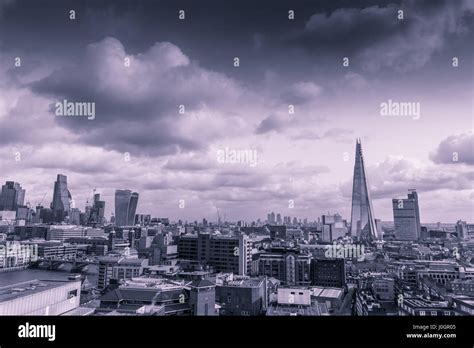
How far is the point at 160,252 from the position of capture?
754 inches

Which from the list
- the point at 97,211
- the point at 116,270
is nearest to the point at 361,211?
the point at 116,270

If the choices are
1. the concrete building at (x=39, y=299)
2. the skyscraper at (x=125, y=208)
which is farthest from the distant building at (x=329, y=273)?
the skyscraper at (x=125, y=208)

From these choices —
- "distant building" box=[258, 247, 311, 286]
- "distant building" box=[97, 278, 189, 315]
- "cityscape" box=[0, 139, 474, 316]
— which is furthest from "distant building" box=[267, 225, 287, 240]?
"distant building" box=[97, 278, 189, 315]

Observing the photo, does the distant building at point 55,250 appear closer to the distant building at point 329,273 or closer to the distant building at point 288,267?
the distant building at point 288,267

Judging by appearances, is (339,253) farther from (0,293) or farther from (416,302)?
(0,293)

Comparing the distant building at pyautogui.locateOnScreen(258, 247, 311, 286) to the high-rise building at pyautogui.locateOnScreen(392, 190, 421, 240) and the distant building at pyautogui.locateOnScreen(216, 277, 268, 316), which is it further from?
the high-rise building at pyautogui.locateOnScreen(392, 190, 421, 240)

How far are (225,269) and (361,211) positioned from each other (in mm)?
19981

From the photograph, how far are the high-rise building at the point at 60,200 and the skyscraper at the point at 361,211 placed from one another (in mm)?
29298

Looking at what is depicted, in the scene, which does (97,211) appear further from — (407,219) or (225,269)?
(407,219)

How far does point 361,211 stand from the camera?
3131 cm

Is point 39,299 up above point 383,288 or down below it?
above

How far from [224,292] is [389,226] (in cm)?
4488

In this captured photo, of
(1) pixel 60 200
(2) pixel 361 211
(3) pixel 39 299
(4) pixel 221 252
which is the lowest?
(4) pixel 221 252
